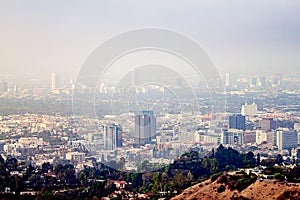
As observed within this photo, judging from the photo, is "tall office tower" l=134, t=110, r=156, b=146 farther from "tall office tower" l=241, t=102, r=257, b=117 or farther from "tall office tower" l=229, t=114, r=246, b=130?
"tall office tower" l=241, t=102, r=257, b=117

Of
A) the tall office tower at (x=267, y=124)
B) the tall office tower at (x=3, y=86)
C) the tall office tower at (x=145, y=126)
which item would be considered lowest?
the tall office tower at (x=267, y=124)

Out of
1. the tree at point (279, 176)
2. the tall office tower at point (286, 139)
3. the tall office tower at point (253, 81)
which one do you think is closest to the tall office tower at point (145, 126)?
the tall office tower at point (286, 139)

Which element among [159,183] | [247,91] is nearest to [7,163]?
[159,183]

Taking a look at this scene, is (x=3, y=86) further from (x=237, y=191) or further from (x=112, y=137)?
(x=237, y=191)

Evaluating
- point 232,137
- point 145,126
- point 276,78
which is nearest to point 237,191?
point 145,126

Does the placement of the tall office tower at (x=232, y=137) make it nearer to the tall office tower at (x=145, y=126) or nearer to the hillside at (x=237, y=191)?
the tall office tower at (x=145, y=126)

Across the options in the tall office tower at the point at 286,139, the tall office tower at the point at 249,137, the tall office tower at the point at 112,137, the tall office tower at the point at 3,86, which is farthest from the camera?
the tall office tower at the point at 3,86

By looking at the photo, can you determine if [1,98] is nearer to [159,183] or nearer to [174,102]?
[174,102]
